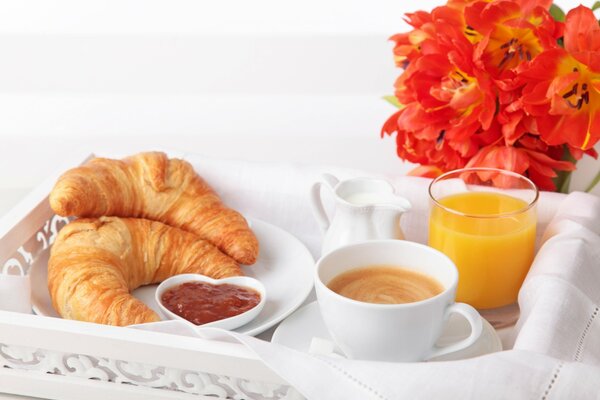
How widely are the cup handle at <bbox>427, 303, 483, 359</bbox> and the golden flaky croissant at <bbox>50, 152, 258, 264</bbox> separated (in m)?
0.47

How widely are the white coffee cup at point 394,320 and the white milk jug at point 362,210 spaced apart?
0.56 ft

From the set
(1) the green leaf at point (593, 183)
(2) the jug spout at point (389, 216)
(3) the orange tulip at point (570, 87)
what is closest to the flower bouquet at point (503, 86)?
(3) the orange tulip at point (570, 87)

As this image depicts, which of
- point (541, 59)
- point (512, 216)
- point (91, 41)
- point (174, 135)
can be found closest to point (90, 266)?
point (512, 216)

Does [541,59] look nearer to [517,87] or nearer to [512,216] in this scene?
[517,87]

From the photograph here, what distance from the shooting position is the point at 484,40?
5.81 ft

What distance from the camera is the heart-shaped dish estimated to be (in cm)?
160

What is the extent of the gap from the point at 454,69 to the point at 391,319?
1.98ft

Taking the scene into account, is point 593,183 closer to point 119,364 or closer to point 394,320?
point 394,320

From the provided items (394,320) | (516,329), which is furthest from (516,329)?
(394,320)

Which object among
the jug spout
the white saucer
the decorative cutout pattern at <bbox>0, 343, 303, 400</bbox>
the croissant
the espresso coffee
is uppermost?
the jug spout

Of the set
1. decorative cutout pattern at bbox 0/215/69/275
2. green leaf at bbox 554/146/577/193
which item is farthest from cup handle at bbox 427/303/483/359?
decorative cutout pattern at bbox 0/215/69/275

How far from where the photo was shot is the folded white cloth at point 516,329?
132cm

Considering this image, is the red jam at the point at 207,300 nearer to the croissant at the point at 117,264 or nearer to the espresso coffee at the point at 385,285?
the croissant at the point at 117,264

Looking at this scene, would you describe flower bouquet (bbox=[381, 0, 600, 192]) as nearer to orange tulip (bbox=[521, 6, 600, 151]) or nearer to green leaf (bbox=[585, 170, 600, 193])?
orange tulip (bbox=[521, 6, 600, 151])
